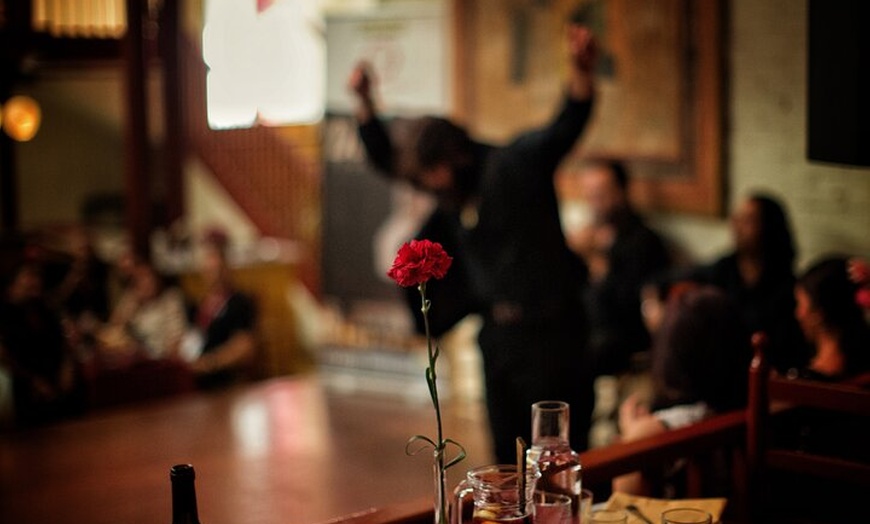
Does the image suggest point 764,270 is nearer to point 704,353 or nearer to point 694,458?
point 704,353

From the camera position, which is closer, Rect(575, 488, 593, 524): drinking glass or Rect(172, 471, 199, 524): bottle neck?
Rect(172, 471, 199, 524): bottle neck

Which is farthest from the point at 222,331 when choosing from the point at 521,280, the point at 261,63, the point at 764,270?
the point at 521,280

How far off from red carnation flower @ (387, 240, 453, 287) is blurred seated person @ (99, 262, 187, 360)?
5.99 meters

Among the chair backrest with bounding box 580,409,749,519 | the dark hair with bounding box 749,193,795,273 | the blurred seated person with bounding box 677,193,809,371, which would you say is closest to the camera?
the chair backrest with bounding box 580,409,749,519

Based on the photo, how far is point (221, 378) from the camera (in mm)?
7941

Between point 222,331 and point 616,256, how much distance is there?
2928 mm

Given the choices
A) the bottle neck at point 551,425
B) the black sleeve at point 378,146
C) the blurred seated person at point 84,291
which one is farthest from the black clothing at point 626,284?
the blurred seated person at point 84,291

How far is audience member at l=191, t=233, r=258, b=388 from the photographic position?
7910 mm

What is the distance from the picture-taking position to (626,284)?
19.4 ft

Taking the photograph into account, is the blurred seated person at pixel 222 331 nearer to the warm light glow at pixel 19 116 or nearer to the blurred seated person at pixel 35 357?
the blurred seated person at pixel 35 357

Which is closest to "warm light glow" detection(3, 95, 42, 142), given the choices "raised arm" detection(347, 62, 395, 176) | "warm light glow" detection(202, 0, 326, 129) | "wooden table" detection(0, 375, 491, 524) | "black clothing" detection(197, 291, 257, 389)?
"warm light glow" detection(202, 0, 326, 129)

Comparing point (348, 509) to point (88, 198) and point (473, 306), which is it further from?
point (88, 198)

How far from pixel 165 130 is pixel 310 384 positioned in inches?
111

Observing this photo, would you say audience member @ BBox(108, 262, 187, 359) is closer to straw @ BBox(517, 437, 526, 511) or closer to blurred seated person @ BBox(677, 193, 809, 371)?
blurred seated person @ BBox(677, 193, 809, 371)
